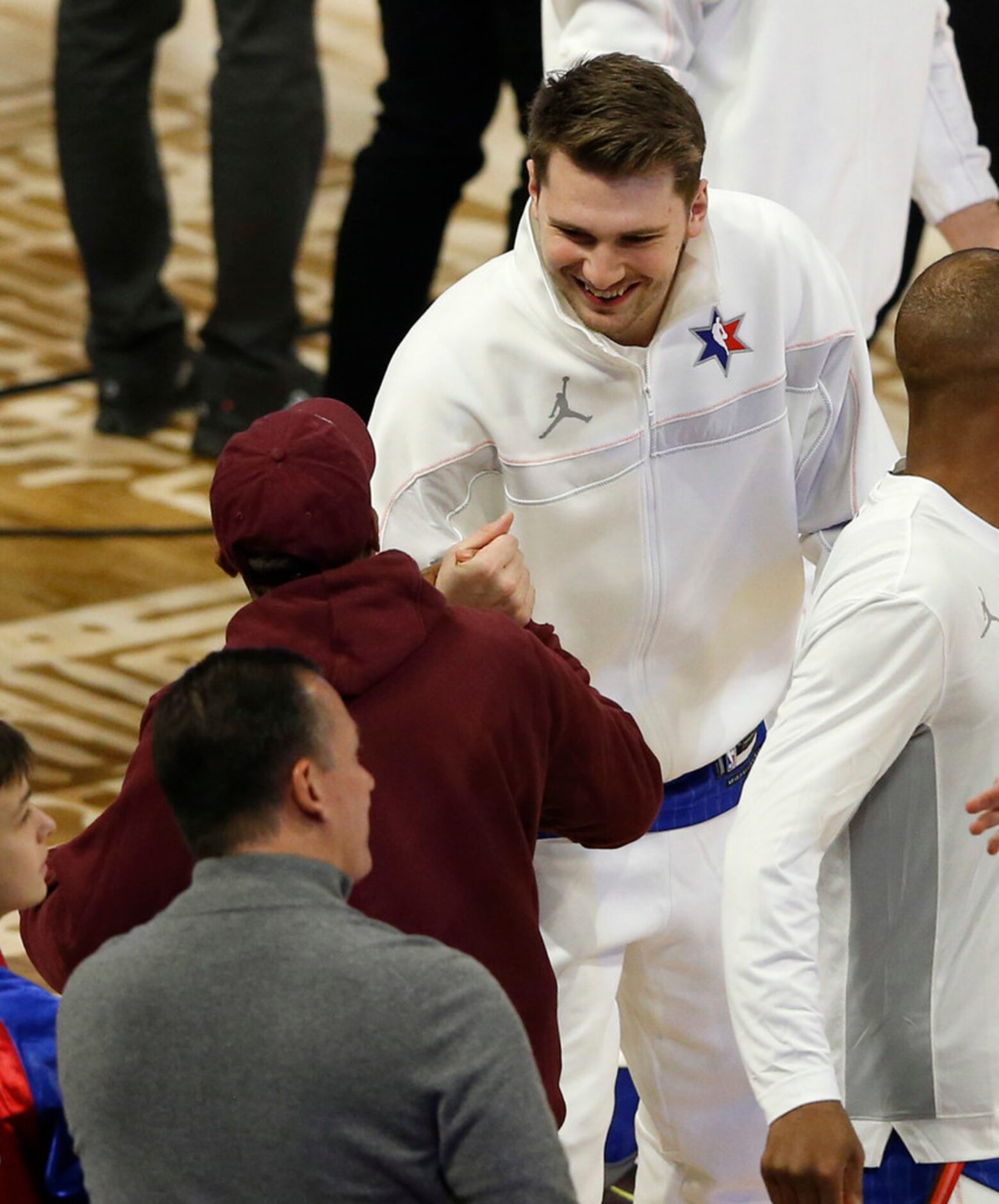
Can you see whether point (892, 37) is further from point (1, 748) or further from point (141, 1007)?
point (141, 1007)

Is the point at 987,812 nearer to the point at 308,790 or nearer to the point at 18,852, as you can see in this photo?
the point at 308,790

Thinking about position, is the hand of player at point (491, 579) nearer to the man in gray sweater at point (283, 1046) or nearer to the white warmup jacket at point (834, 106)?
the man in gray sweater at point (283, 1046)

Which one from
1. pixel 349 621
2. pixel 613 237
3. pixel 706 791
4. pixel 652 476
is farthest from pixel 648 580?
pixel 349 621

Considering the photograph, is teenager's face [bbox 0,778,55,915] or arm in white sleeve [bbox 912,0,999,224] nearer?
teenager's face [bbox 0,778,55,915]

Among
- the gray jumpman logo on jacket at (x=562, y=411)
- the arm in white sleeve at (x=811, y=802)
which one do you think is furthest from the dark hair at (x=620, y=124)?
the arm in white sleeve at (x=811, y=802)

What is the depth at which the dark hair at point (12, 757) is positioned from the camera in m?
1.92

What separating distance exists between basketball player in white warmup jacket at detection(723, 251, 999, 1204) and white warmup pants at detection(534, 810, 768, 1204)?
18.7 inches

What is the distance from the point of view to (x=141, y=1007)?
1569mm

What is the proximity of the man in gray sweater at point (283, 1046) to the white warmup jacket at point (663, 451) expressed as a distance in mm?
810

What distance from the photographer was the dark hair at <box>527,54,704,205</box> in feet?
7.47

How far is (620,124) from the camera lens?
7.50ft

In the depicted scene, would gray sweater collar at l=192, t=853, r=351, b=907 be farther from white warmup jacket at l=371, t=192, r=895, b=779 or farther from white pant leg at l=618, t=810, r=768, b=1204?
white pant leg at l=618, t=810, r=768, b=1204

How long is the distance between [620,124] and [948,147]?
1185 millimetres

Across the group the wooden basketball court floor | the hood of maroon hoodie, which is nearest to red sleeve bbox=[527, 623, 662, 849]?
the hood of maroon hoodie
